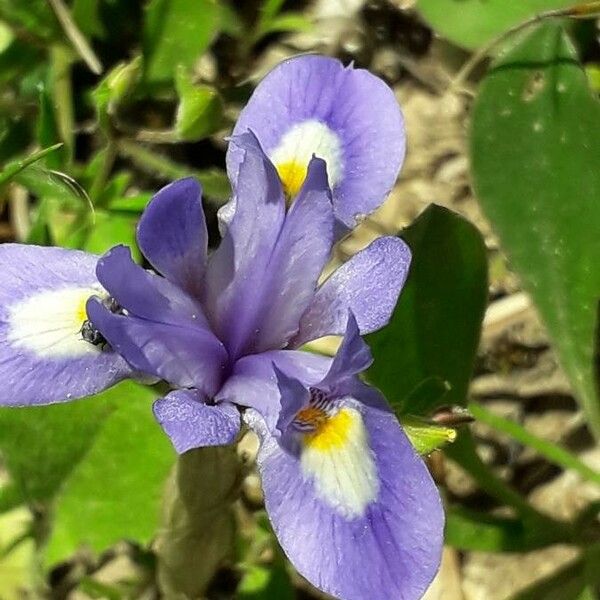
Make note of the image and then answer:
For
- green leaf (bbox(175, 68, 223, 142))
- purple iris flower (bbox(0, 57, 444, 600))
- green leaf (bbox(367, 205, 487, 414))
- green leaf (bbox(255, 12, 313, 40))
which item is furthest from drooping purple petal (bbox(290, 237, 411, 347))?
green leaf (bbox(255, 12, 313, 40))

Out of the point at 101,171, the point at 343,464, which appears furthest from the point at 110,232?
the point at 343,464

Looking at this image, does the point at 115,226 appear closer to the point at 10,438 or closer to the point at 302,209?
the point at 10,438

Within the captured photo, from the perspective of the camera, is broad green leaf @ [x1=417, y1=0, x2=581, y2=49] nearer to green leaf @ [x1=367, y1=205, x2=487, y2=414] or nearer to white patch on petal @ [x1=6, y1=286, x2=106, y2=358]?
green leaf @ [x1=367, y1=205, x2=487, y2=414]

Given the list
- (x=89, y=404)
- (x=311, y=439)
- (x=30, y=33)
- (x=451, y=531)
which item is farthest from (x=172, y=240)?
(x=30, y=33)

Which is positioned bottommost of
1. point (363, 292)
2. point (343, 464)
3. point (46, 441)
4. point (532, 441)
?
point (532, 441)

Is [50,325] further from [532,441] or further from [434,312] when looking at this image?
[532,441]
